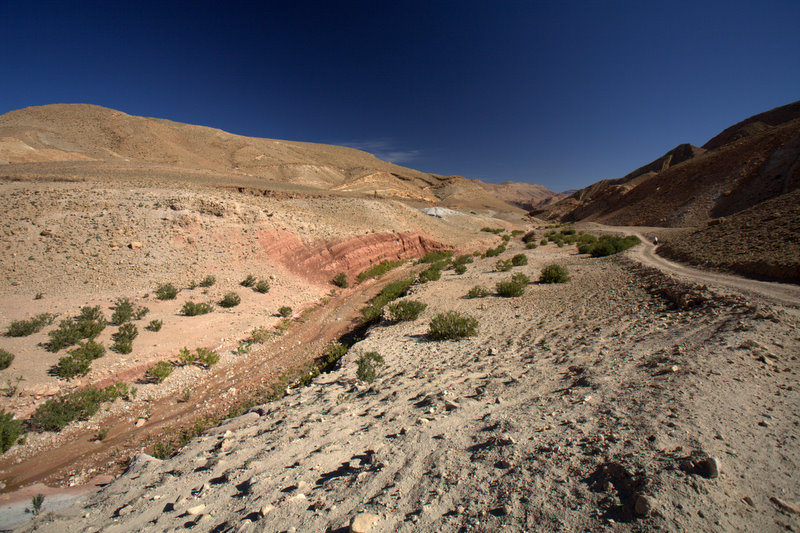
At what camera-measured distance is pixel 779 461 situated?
220 cm

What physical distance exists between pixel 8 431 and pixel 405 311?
317 inches

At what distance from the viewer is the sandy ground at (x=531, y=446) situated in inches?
80.1

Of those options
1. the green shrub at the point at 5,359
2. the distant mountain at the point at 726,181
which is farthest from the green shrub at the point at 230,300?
the distant mountain at the point at 726,181

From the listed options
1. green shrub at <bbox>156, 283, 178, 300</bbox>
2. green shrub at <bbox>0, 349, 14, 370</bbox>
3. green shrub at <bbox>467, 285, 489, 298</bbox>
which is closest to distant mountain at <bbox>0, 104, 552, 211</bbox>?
green shrub at <bbox>156, 283, 178, 300</bbox>

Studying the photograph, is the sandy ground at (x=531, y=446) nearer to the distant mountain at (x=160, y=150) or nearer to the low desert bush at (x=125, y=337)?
the low desert bush at (x=125, y=337)

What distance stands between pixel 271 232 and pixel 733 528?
1770 cm

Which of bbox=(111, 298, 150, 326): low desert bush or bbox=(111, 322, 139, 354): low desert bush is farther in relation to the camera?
bbox=(111, 298, 150, 326): low desert bush

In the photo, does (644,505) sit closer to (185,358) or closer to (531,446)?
(531,446)

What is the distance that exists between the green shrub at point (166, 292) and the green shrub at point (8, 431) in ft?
17.2

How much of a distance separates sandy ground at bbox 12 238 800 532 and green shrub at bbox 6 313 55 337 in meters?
6.67

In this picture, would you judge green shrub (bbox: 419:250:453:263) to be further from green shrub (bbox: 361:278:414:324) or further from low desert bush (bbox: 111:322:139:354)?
low desert bush (bbox: 111:322:139:354)

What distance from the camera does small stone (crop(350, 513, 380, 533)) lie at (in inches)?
81.9

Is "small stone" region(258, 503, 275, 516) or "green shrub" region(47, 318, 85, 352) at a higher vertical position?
"green shrub" region(47, 318, 85, 352)

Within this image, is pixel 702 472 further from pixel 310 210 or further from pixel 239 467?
pixel 310 210
